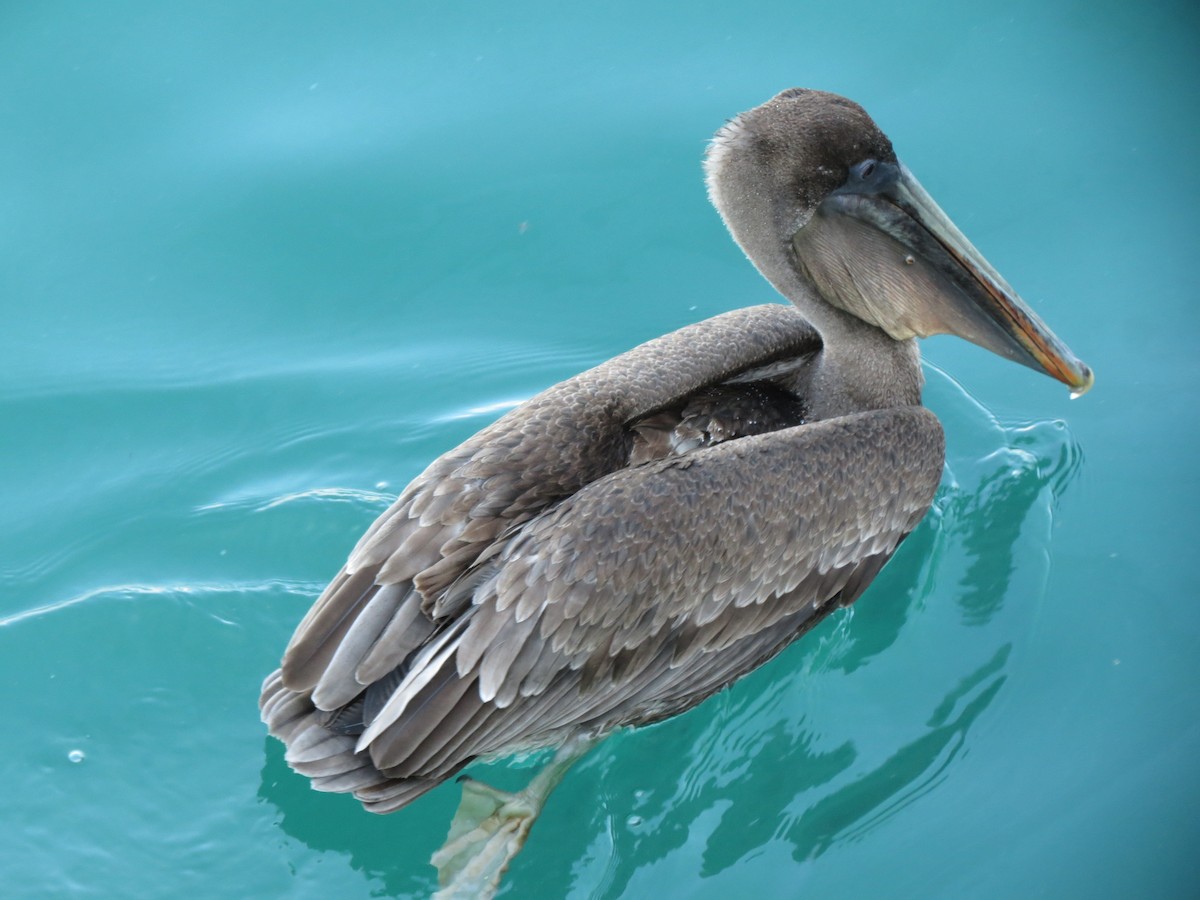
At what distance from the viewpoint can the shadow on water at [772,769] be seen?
132 inches

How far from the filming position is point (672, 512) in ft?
10.3

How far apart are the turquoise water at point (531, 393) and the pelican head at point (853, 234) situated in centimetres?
78

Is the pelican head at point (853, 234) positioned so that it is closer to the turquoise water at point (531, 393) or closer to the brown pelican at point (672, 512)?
the brown pelican at point (672, 512)

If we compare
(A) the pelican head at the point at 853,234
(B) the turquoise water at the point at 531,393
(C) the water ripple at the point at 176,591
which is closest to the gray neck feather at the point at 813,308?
(A) the pelican head at the point at 853,234

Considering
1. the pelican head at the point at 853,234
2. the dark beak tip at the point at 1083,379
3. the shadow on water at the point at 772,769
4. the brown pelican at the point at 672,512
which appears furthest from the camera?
the dark beak tip at the point at 1083,379

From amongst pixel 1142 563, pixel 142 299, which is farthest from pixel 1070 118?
pixel 142 299

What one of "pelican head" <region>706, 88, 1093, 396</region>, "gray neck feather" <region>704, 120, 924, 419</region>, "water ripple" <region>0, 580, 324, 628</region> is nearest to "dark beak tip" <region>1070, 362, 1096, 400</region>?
"pelican head" <region>706, 88, 1093, 396</region>

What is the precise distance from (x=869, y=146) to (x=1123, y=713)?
5.95ft

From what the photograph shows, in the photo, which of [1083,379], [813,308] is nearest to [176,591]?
[813,308]

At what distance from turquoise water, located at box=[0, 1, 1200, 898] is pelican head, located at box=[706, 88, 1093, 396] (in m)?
0.78

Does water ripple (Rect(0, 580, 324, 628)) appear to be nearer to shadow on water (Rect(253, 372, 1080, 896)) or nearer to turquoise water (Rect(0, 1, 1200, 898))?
turquoise water (Rect(0, 1, 1200, 898))

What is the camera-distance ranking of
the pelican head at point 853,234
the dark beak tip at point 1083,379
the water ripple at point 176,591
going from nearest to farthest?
the pelican head at point 853,234
the dark beak tip at point 1083,379
the water ripple at point 176,591

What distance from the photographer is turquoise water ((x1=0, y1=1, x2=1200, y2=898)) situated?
11.2 ft

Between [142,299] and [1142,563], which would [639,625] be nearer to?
[1142,563]
